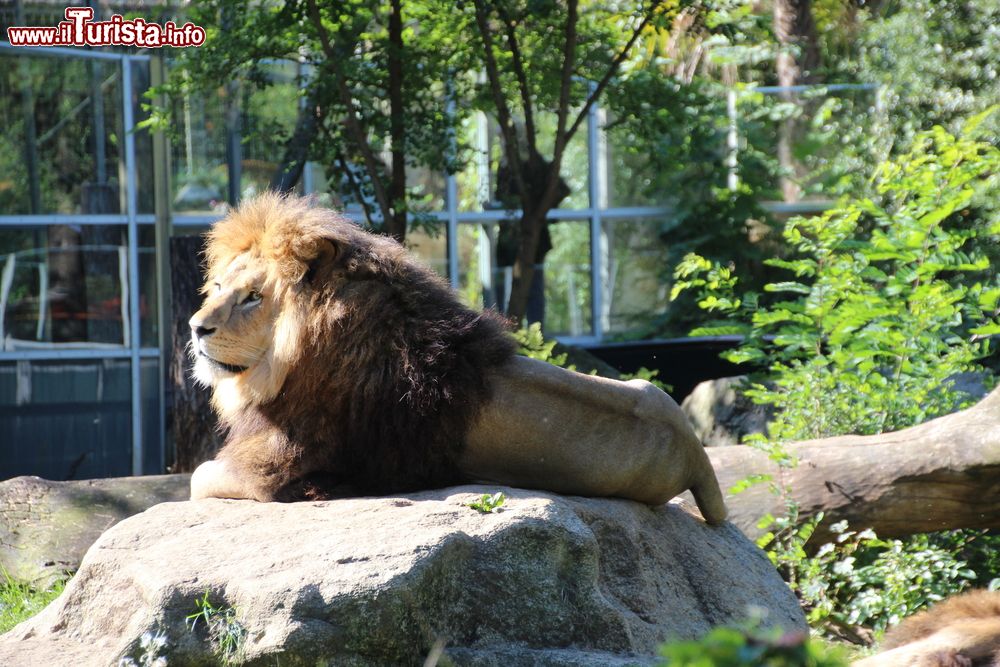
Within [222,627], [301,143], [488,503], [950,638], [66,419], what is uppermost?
[301,143]

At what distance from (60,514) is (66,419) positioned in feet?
16.3

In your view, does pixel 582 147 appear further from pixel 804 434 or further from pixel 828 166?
pixel 804 434

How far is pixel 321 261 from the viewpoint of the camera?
383 centimetres

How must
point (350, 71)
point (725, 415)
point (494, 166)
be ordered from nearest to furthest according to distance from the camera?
1. point (350, 71)
2. point (725, 415)
3. point (494, 166)

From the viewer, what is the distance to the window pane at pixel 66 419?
34.6ft

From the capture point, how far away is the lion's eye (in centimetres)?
384

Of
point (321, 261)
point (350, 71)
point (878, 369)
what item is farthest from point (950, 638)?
point (350, 71)

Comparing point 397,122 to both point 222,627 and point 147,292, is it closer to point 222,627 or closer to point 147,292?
point 147,292

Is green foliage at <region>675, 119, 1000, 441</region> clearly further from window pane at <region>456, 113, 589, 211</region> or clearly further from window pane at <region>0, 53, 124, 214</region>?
window pane at <region>0, 53, 124, 214</region>

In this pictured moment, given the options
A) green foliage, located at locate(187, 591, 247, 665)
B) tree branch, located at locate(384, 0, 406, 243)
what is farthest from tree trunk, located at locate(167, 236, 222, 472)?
green foliage, located at locate(187, 591, 247, 665)

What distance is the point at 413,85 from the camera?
859cm

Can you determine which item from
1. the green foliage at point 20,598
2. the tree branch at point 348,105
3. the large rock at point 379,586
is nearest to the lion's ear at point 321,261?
the large rock at point 379,586

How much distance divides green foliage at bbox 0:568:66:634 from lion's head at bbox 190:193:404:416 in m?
1.83

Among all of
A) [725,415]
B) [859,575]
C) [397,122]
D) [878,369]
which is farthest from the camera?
[725,415]
